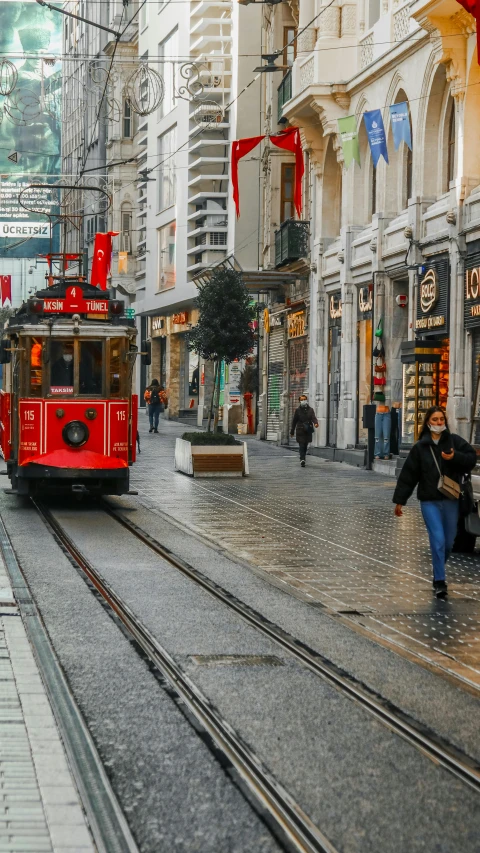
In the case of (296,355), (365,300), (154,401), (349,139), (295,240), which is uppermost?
(349,139)

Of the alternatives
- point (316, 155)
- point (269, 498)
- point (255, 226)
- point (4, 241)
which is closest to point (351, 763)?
point (269, 498)

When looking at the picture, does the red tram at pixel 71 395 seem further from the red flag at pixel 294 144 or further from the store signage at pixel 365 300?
the red flag at pixel 294 144

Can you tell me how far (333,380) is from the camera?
1451 inches

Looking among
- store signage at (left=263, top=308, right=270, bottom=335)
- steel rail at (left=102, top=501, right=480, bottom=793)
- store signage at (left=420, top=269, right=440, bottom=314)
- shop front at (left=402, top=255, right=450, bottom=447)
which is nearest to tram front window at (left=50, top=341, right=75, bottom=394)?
steel rail at (left=102, top=501, right=480, bottom=793)

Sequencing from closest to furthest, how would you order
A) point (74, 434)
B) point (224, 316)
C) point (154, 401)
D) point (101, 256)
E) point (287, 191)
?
1. point (74, 434)
2. point (224, 316)
3. point (287, 191)
4. point (154, 401)
5. point (101, 256)

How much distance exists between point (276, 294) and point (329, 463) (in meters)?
12.8

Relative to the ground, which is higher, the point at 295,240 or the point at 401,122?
the point at 401,122

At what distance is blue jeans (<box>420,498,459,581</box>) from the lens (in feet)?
39.2

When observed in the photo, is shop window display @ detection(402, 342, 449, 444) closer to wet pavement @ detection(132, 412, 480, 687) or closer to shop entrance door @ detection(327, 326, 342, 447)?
wet pavement @ detection(132, 412, 480, 687)

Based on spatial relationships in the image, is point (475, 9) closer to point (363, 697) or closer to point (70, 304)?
point (70, 304)

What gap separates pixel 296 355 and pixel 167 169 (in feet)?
66.3

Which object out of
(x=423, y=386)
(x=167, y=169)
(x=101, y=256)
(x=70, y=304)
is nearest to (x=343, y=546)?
(x=70, y=304)

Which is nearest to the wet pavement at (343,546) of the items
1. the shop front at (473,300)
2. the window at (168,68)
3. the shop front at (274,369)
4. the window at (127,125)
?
the shop front at (473,300)

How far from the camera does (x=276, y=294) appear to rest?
44781 mm
